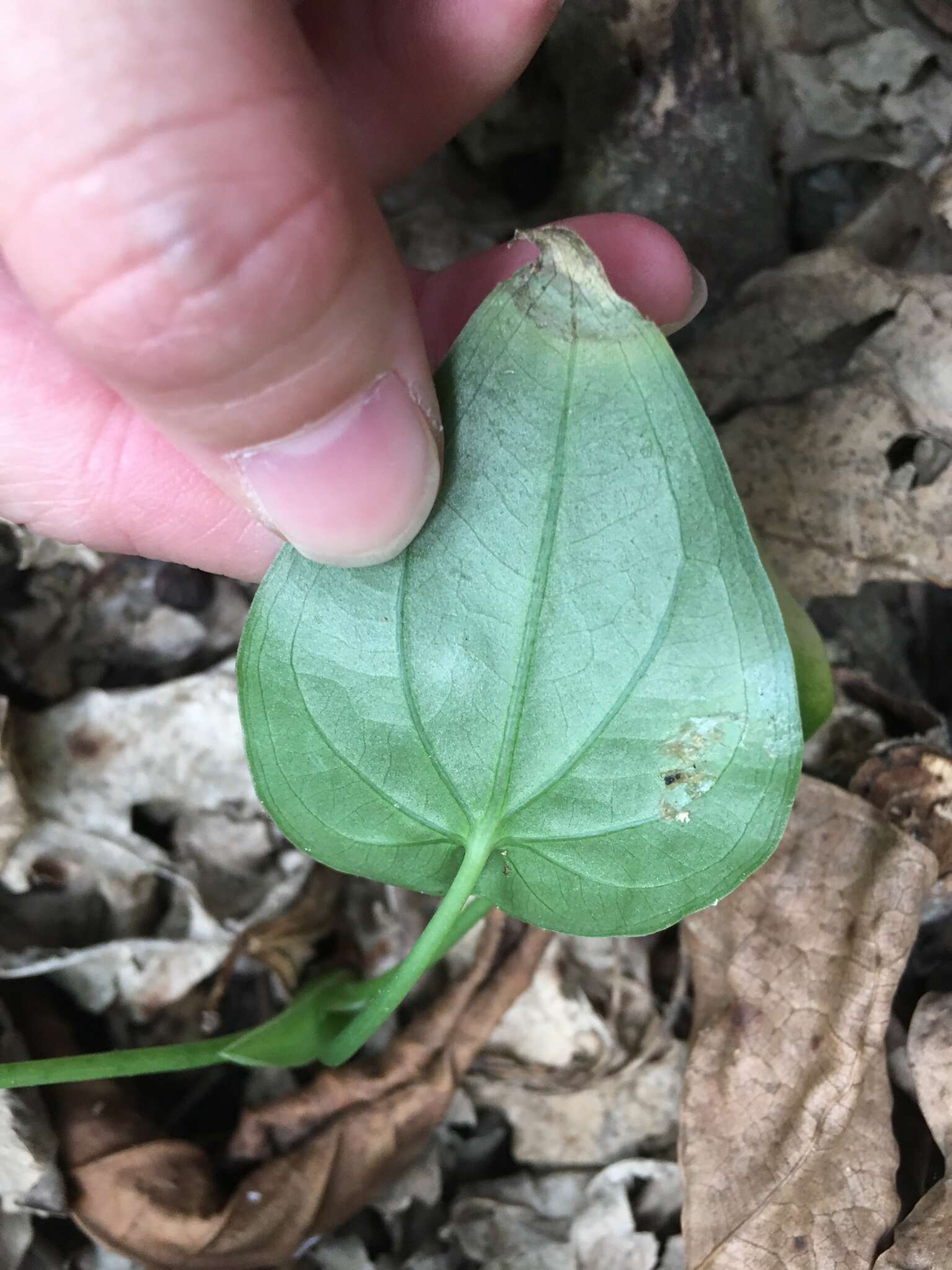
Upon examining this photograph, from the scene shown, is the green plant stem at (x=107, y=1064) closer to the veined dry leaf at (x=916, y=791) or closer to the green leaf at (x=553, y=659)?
the green leaf at (x=553, y=659)

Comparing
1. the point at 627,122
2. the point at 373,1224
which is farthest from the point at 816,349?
the point at 373,1224

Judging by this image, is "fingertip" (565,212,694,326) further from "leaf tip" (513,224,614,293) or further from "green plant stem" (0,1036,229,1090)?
"green plant stem" (0,1036,229,1090)

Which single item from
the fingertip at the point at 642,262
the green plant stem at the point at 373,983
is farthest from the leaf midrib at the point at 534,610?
the fingertip at the point at 642,262

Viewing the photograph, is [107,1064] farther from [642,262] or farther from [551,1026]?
[642,262]

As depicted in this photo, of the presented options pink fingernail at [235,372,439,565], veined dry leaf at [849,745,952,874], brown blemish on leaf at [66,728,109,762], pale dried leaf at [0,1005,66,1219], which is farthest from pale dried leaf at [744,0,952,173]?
pale dried leaf at [0,1005,66,1219]

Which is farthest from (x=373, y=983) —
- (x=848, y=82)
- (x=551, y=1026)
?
(x=848, y=82)

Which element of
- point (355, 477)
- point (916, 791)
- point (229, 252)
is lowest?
point (916, 791)
